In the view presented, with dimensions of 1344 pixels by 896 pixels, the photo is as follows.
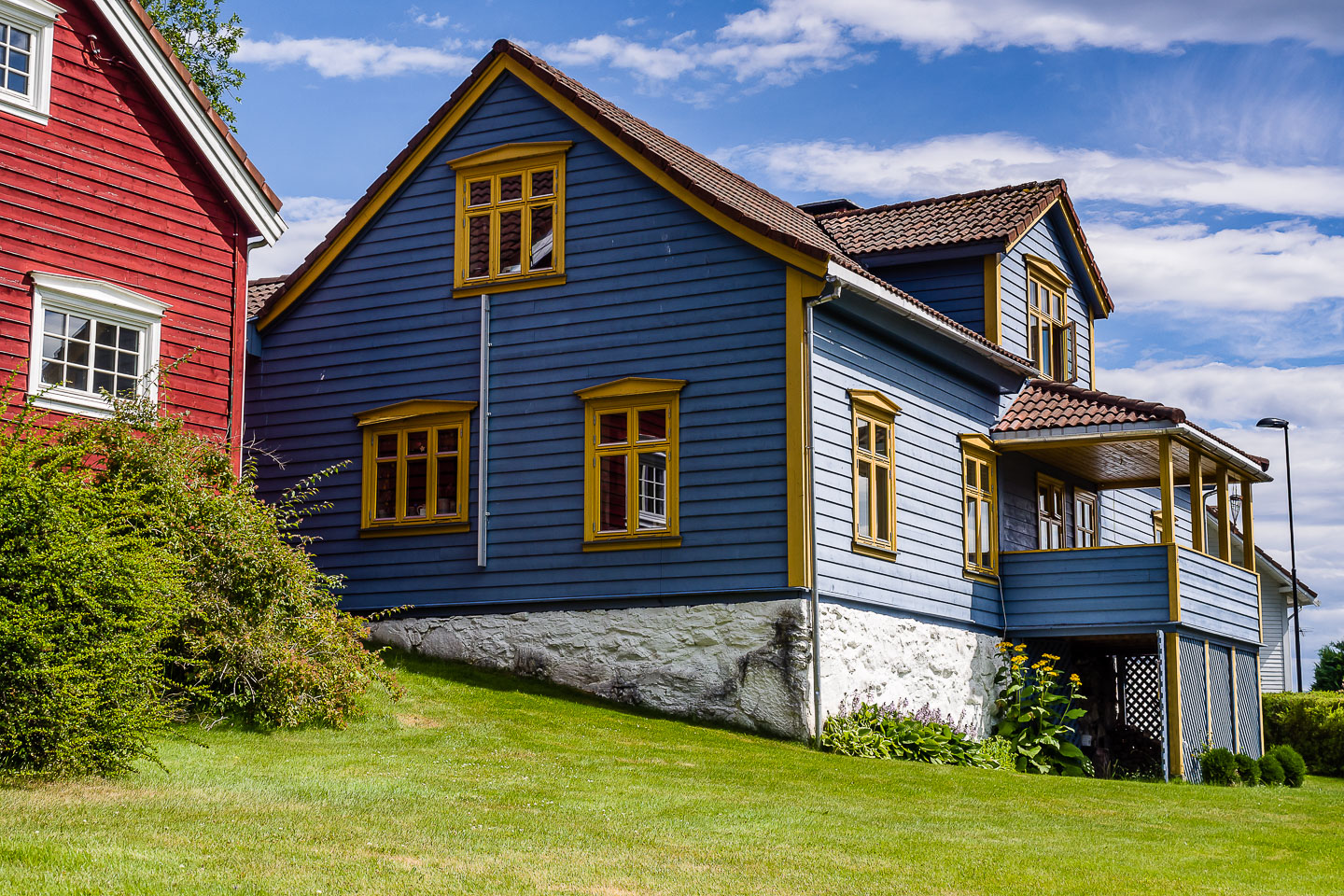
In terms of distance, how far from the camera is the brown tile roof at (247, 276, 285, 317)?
22906mm

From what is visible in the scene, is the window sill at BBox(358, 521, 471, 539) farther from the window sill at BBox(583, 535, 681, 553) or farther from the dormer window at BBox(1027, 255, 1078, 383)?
the dormer window at BBox(1027, 255, 1078, 383)

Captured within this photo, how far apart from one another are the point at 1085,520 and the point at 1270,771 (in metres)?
6.02

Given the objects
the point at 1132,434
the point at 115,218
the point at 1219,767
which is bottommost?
the point at 1219,767

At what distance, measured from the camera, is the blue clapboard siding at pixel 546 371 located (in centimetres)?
1836

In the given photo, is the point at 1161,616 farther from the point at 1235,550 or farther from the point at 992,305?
the point at 1235,550

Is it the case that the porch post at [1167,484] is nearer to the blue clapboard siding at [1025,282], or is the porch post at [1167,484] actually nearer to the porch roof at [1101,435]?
the porch roof at [1101,435]

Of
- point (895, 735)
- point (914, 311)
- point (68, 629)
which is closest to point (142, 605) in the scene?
point (68, 629)

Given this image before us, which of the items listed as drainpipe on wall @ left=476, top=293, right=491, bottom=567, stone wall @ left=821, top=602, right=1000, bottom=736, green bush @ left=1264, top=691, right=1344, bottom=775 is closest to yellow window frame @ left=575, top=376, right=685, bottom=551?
drainpipe on wall @ left=476, top=293, right=491, bottom=567

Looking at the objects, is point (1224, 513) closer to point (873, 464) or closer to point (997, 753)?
point (997, 753)

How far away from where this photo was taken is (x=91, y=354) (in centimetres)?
1639

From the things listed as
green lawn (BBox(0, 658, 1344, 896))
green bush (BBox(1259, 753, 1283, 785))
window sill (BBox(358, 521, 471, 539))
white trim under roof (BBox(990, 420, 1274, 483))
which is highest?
white trim under roof (BBox(990, 420, 1274, 483))

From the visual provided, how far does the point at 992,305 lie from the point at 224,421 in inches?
456

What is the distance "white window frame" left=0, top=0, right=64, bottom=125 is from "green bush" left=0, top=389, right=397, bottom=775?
3344 millimetres

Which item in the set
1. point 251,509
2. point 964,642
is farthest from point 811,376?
point 251,509
